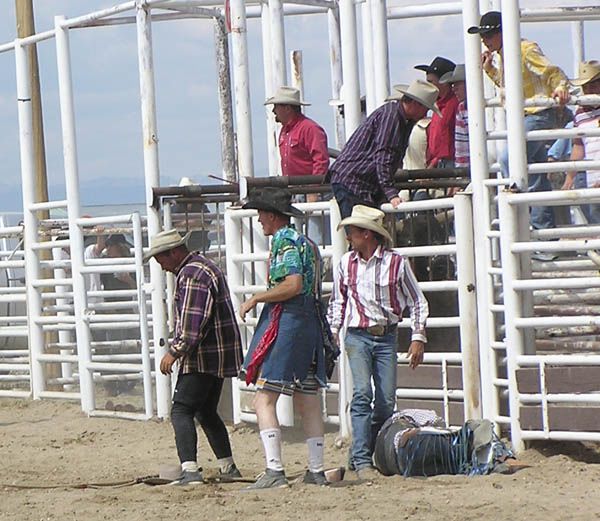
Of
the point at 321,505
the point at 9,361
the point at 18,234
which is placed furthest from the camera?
the point at 9,361

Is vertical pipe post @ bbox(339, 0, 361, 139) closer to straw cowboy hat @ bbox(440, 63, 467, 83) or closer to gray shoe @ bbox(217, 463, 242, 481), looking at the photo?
straw cowboy hat @ bbox(440, 63, 467, 83)

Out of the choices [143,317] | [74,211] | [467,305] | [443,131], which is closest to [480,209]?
[467,305]

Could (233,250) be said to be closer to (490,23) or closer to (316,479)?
(490,23)

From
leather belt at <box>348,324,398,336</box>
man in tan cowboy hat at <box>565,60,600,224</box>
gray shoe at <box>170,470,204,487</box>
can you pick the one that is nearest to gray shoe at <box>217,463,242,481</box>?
gray shoe at <box>170,470,204,487</box>

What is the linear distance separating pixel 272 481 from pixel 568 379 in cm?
200

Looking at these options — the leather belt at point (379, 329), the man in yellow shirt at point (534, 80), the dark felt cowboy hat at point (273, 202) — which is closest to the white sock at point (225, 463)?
the leather belt at point (379, 329)

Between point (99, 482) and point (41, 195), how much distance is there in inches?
311

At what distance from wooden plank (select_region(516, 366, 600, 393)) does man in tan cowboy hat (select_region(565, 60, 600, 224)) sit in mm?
1471

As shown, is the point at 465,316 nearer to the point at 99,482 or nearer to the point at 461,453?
the point at 461,453

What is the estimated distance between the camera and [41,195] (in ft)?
54.5

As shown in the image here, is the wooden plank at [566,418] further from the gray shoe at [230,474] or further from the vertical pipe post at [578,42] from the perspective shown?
the vertical pipe post at [578,42]

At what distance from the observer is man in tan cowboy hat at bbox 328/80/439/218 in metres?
9.48

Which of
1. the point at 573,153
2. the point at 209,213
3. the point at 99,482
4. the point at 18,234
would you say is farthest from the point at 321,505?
the point at 18,234

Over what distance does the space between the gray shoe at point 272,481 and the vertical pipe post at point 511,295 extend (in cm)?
165
